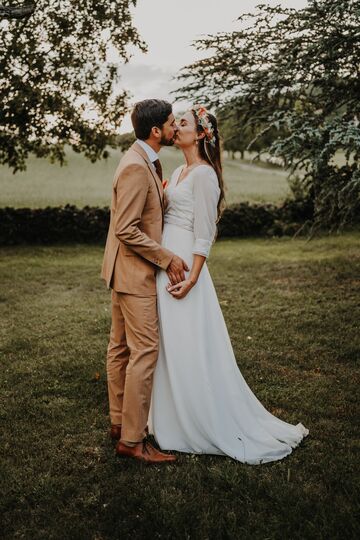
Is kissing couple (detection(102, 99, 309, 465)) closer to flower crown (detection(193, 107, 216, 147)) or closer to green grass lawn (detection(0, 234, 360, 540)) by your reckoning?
flower crown (detection(193, 107, 216, 147))

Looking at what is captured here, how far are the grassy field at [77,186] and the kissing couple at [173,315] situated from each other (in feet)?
54.0

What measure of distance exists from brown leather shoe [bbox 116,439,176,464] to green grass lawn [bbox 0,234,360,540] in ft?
0.22

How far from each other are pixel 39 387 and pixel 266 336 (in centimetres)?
318

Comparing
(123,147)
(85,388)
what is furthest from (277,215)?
(85,388)

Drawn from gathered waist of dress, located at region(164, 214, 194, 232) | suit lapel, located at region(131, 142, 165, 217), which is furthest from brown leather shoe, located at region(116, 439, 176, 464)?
suit lapel, located at region(131, 142, 165, 217)

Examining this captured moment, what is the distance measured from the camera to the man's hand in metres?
3.92

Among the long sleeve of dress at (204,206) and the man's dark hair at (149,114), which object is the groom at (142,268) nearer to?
the man's dark hair at (149,114)

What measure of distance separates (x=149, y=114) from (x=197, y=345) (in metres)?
1.74

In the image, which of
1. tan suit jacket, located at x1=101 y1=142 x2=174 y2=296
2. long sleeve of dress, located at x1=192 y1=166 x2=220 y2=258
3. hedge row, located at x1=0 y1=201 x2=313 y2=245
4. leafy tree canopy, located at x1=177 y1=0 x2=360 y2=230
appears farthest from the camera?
hedge row, located at x1=0 y1=201 x2=313 y2=245

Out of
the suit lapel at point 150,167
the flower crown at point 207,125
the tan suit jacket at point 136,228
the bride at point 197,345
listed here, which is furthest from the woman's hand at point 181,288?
the flower crown at point 207,125

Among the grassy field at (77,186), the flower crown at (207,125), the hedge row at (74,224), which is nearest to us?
the flower crown at (207,125)

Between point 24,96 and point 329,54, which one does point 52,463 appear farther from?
point 24,96

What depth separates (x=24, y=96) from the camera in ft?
45.2

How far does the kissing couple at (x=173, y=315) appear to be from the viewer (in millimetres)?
3900
